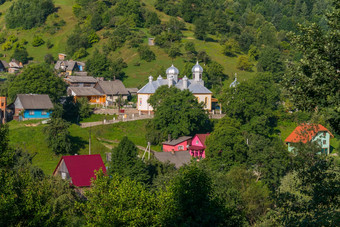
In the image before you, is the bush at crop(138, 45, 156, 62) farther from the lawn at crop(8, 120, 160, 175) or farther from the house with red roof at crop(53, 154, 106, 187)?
the house with red roof at crop(53, 154, 106, 187)

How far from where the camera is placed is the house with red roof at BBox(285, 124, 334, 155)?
180 ft

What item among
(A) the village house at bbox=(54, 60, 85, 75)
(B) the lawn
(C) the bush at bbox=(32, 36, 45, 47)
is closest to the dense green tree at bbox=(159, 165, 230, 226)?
(B) the lawn

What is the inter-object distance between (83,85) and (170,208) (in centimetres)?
6052

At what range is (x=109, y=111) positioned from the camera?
65500 mm

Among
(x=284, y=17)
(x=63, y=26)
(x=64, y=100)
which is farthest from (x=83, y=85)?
(x=284, y=17)

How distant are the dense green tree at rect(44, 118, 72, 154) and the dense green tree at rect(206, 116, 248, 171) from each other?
14994 mm

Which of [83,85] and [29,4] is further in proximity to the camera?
[29,4]

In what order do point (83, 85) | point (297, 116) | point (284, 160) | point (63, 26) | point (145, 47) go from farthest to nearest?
point (63, 26) → point (145, 47) → point (83, 85) → point (297, 116) → point (284, 160)

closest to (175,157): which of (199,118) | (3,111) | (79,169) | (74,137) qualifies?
(199,118)

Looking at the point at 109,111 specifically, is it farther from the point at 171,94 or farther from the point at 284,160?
the point at 284,160

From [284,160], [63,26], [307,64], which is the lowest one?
[284,160]

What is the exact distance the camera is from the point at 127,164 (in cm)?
4191

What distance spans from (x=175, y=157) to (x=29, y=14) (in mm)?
81507

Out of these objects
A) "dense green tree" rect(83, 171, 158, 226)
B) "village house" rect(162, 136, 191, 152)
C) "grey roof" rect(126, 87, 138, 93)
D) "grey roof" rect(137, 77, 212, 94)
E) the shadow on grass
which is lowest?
"village house" rect(162, 136, 191, 152)
